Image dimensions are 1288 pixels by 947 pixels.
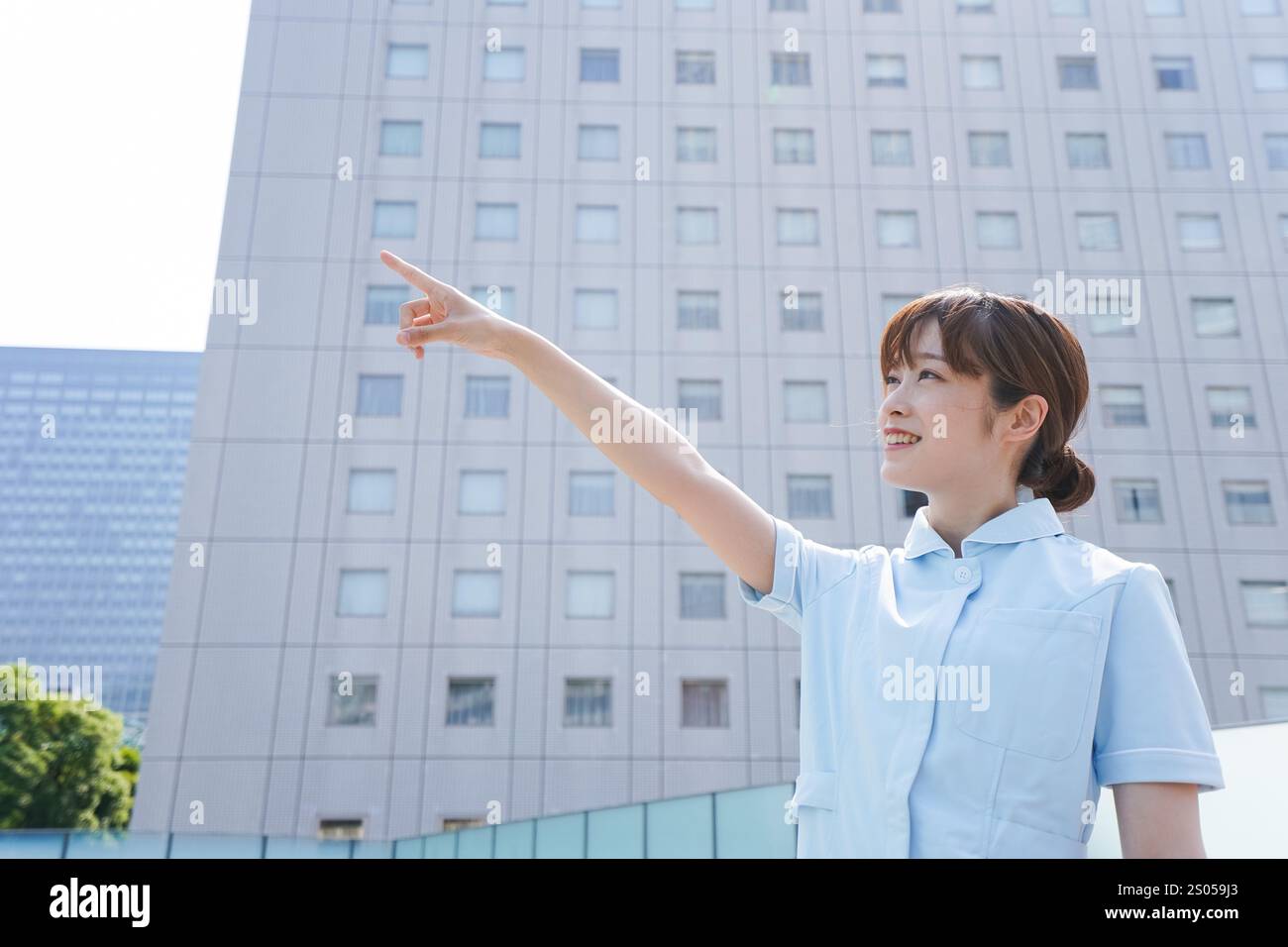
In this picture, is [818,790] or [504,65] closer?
[818,790]

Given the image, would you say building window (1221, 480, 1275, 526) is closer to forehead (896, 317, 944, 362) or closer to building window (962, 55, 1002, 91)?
building window (962, 55, 1002, 91)

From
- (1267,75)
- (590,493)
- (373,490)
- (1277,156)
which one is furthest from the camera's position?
(1267,75)

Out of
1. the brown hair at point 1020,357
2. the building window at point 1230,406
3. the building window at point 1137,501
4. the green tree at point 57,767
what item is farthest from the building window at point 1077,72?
the green tree at point 57,767

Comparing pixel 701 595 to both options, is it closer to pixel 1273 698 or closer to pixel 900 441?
pixel 1273 698

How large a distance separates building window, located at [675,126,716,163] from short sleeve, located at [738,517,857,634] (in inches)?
727

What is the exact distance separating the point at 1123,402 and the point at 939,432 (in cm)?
1856

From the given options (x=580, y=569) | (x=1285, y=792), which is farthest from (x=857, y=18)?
(x=1285, y=792)

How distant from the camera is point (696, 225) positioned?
1838cm

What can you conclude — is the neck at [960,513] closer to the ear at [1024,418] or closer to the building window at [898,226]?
the ear at [1024,418]

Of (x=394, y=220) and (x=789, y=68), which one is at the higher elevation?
(x=789, y=68)

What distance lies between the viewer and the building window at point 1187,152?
18984mm

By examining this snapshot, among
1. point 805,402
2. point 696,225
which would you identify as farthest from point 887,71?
point 805,402

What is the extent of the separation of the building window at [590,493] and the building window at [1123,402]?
8.91 m

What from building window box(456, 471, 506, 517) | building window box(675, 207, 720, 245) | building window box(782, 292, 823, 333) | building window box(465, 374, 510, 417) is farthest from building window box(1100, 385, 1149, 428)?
building window box(456, 471, 506, 517)
